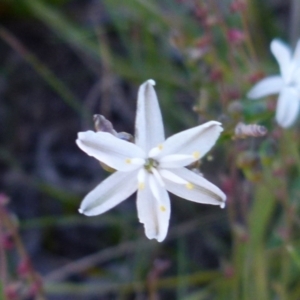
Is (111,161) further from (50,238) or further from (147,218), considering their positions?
(50,238)

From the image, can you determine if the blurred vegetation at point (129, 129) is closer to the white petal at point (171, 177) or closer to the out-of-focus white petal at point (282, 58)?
the out-of-focus white petal at point (282, 58)

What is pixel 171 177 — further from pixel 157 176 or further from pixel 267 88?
pixel 267 88

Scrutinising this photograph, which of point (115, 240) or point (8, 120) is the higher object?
point (8, 120)

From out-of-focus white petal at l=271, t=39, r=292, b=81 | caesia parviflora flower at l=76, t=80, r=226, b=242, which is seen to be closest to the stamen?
caesia parviflora flower at l=76, t=80, r=226, b=242

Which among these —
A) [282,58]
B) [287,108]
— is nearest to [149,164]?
[287,108]

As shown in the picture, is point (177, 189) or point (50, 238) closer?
point (177, 189)

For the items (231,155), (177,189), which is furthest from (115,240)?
(177,189)

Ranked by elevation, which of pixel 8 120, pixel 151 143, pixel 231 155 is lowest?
pixel 151 143

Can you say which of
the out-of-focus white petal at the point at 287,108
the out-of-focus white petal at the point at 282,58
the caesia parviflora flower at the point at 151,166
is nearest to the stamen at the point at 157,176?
the caesia parviflora flower at the point at 151,166
